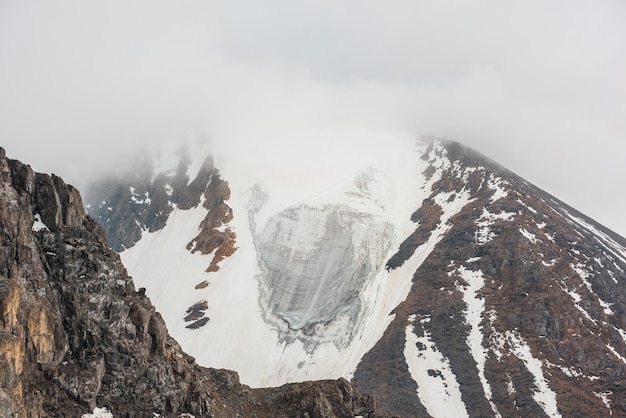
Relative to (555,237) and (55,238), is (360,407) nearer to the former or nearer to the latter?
(55,238)

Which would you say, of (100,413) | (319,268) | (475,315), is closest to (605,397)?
(475,315)

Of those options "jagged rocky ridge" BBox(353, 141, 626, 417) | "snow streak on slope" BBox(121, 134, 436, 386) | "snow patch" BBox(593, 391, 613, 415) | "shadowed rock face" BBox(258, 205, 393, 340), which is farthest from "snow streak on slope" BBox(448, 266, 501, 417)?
"shadowed rock face" BBox(258, 205, 393, 340)

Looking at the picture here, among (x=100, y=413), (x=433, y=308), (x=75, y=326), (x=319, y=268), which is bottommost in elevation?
(x=100, y=413)

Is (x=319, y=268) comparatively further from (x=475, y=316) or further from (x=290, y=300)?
(x=475, y=316)

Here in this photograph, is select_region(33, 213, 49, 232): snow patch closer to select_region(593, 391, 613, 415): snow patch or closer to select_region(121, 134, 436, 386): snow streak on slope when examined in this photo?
select_region(121, 134, 436, 386): snow streak on slope

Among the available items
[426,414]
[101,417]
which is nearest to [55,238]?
[101,417]

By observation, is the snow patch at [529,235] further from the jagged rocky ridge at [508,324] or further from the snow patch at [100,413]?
the snow patch at [100,413]

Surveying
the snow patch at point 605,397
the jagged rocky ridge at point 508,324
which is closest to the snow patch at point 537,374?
the jagged rocky ridge at point 508,324

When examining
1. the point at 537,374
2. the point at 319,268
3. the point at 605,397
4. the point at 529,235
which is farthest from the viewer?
the point at 319,268
